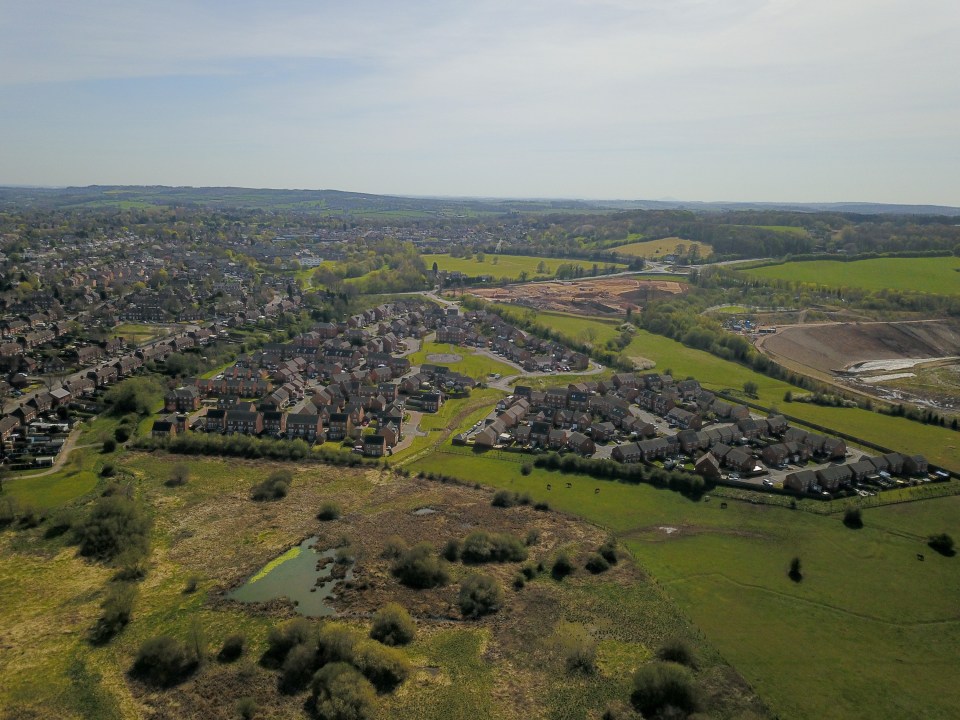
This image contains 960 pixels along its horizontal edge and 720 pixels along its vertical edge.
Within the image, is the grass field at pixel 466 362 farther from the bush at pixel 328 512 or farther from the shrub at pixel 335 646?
the shrub at pixel 335 646

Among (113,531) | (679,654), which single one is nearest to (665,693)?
(679,654)

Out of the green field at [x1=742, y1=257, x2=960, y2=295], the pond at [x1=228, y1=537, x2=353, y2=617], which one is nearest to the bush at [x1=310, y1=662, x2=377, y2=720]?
the pond at [x1=228, y1=537, x2=353, y2=617]

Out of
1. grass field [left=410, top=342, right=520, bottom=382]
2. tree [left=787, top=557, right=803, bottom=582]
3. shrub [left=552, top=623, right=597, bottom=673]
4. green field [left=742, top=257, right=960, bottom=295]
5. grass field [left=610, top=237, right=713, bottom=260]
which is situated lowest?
shrub [left=552, top=623, right=597, bottom=673]

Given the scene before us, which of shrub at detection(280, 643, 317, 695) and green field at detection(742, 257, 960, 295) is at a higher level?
green field at detection(742, 257, 960, 295)

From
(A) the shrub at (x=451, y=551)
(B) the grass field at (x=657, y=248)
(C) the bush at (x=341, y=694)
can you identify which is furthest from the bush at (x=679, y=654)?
(B) the grass field at (x=657, y=248)

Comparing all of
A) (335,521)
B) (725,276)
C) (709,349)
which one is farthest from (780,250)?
(335,521)

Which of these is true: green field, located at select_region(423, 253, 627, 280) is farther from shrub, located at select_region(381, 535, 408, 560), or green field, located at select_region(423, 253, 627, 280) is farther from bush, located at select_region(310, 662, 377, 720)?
bush, located at select_region(310, 662, 377, 720)

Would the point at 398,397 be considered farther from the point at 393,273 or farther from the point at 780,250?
the point at 780,250
